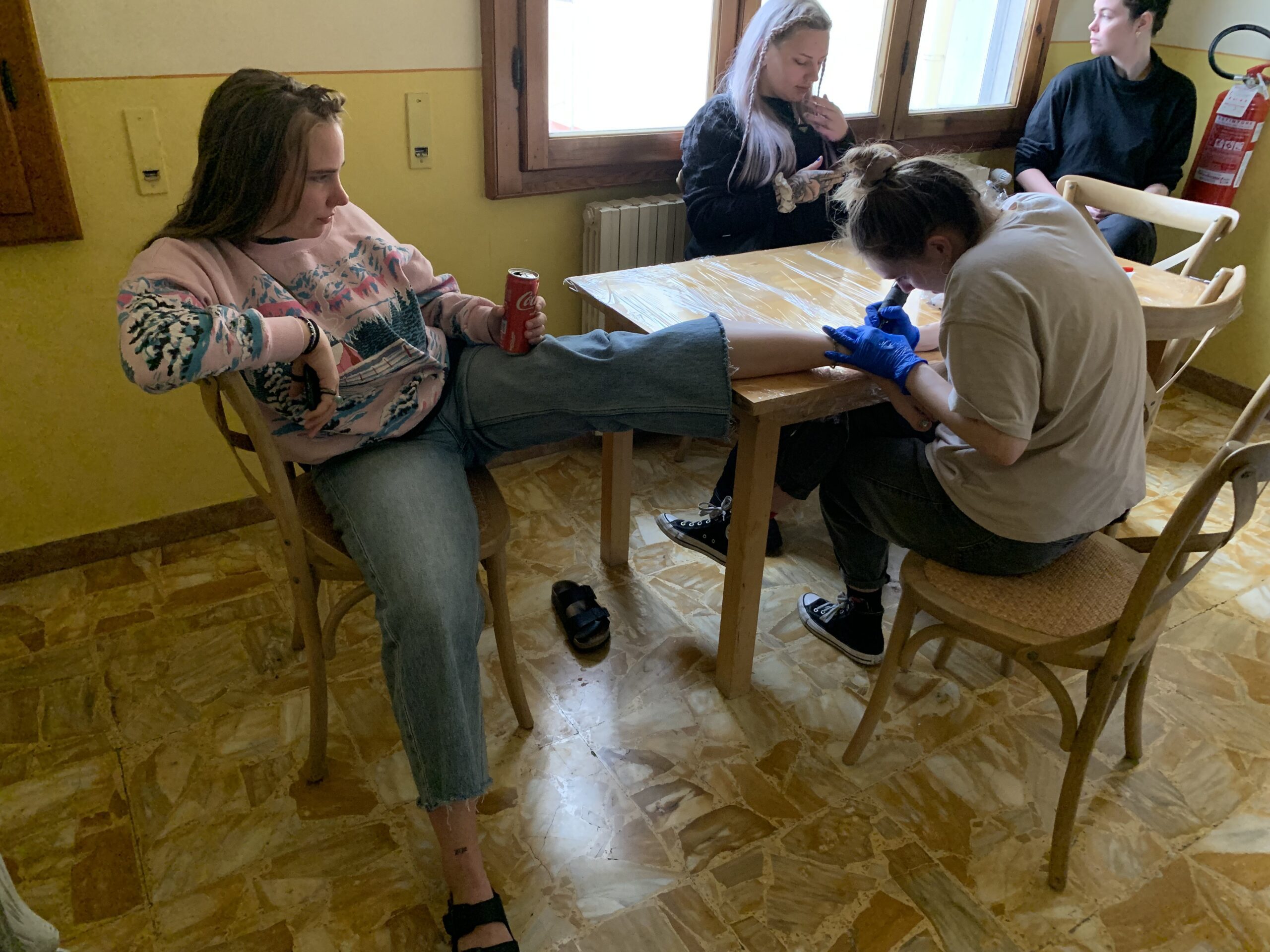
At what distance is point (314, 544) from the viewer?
4.58 ft

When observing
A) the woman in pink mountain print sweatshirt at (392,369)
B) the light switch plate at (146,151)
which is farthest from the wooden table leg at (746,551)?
the light switch plate at (146,151)

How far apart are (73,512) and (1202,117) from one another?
11.9ft

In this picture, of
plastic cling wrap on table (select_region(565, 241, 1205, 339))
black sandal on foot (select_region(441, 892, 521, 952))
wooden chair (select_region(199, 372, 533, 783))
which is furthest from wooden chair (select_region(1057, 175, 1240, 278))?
black sandal on foot (select_region(441, 892, 521, 952))

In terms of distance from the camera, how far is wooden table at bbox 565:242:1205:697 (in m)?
1.50

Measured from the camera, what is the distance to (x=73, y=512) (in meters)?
2.10

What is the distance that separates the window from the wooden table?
1.96 ft

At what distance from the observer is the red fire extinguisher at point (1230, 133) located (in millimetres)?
2814

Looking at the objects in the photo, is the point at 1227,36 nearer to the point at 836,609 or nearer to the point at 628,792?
the point at 836,609

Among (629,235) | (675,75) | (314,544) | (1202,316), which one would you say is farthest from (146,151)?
(1202,316)

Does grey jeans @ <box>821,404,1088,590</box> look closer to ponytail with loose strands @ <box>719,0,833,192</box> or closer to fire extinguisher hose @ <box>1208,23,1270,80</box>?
ponytail with loose strands @ <box>719,0,833,192</box>

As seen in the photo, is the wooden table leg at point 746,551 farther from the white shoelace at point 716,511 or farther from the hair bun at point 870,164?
the white shoelace at point 716,511

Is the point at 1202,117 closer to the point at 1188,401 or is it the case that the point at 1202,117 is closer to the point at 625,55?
the point at 1188,401

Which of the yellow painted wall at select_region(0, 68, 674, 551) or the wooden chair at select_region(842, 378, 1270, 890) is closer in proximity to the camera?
the wooden chair at select_region(842, 378, 1270, 890)

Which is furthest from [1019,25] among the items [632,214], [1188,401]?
[632,214]
